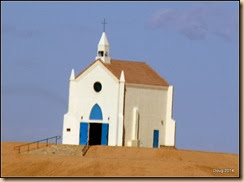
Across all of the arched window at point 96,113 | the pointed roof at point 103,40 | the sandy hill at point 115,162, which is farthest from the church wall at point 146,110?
the pointed roof at point 103,40

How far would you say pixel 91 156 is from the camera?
190 ft

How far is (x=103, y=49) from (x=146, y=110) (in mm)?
5024

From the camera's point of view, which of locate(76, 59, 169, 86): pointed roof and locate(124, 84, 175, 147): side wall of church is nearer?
locate(124, 84, 175, 147): side wall of church

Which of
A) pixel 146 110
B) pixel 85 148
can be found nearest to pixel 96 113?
pixel 146 110

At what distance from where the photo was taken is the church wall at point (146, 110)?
62.0m

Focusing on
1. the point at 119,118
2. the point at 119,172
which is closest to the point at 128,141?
the point at 119,118

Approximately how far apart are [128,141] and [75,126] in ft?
12.1

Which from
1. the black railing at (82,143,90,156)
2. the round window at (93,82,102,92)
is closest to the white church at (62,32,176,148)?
the round window at (93,82,102,92)

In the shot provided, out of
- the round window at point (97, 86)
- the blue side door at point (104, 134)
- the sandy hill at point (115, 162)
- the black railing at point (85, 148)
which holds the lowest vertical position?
the sandy hill at point (115, 162)

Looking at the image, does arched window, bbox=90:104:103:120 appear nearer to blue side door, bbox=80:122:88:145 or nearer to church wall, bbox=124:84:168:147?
blue side door, bbox=80:122:88:145

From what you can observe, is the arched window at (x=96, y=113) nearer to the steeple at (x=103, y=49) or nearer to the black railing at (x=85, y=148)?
the black railing at (x=85, y=148)

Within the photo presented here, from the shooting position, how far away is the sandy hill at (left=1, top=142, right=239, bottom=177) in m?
51.2

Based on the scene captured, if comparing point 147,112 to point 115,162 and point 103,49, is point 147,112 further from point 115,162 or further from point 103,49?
point 115,162

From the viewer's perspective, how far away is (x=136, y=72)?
210 ft
